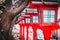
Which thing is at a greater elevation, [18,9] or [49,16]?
[18,9]

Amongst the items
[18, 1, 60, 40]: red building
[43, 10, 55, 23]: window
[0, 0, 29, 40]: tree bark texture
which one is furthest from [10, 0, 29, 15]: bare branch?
[43, 10, 55, 23]: window

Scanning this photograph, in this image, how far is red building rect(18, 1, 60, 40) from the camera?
27.2ft

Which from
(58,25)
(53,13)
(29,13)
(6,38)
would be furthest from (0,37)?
(53,13)

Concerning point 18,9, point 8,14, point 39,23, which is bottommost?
point 39,23

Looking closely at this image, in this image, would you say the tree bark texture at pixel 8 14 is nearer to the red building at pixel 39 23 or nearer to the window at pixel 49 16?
the red building at pixel 39 23

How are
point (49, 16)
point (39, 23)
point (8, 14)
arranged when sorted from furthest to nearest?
point (49, 16) → point (39, 23) → point (8, 14)

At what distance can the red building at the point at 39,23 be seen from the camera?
8297 mm

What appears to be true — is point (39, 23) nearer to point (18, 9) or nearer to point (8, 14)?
point (18, 9)

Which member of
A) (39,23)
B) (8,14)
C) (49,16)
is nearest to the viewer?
(8,14)

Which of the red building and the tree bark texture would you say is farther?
the red building

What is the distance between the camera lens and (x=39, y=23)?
8875 mm

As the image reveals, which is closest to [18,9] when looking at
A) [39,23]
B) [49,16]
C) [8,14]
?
[8,14]

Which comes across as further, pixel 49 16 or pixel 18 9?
pixel 49 16

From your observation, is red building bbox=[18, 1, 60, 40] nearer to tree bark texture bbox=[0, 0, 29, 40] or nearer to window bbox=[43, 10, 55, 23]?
window bbox=[43, 10, 55, 23]
